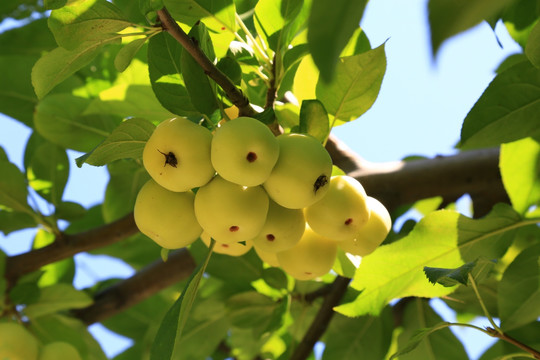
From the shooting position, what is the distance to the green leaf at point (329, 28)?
25 cm

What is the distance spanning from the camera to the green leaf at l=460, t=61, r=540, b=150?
87cm

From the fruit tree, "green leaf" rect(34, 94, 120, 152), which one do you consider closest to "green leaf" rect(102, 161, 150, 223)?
the fruit tree

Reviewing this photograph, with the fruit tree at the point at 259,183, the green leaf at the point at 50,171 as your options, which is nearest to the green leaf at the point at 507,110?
the fruit tree at the point at 259,183

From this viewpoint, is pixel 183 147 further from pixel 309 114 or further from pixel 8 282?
pixel 8 282

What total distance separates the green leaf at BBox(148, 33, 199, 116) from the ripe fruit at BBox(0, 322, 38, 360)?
2.23 ft

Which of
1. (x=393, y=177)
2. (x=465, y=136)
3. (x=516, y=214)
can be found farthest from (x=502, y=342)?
(x=465, y=136)

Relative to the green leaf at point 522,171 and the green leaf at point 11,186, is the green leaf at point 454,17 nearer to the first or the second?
the green leaf at point 522,171

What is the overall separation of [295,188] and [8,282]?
3.11ft

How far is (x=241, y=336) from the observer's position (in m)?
1.48

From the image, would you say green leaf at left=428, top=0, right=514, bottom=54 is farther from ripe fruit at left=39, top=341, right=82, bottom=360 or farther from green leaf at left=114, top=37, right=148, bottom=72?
ripe fruit at left=39, top=341, right=82, bottom=360

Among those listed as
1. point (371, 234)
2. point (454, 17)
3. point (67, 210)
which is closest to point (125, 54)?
point (371, 234)

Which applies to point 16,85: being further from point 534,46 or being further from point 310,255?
point 534,46

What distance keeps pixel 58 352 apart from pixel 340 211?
2.47ft

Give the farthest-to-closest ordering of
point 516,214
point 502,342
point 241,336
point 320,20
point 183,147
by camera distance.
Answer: point 241,336 < point 502,342 < point 516,214 < point 183,147 < point 320,20
